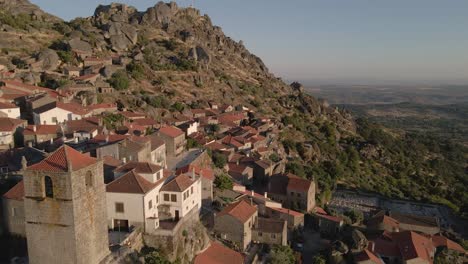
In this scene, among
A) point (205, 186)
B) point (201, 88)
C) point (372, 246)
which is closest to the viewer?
point (205, 186)

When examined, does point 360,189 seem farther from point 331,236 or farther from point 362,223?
point 331,236

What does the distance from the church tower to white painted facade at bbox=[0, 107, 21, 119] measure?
91.4 feet

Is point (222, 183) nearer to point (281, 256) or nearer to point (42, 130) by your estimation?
point (281, 256)

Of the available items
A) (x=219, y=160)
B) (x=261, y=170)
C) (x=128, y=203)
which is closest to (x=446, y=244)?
(x=261, y=170)

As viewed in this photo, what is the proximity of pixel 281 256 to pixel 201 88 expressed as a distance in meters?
61.5

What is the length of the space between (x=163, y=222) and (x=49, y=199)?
9.55 m

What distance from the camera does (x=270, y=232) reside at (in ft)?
113

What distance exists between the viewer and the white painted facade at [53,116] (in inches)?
1701

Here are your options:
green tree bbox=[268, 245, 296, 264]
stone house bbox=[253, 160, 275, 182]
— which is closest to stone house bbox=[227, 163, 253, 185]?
stone house bbox=[253, 160, 275, 182]

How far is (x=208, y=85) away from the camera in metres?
91.3

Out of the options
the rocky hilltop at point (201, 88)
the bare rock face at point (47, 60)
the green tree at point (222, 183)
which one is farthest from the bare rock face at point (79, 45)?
the green tree at point (222, 183)

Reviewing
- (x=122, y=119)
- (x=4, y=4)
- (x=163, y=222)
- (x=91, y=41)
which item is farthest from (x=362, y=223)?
(x=4, y=4)

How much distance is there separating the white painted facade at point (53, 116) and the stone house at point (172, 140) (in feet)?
34.2

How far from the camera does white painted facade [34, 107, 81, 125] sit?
4320cm
